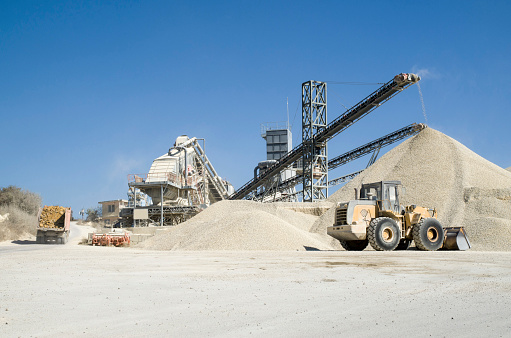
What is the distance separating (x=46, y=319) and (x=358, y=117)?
27597 mm

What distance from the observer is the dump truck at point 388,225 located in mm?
14469

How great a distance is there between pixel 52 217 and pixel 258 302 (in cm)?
2219

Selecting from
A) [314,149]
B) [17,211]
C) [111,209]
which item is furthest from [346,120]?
[111,209]

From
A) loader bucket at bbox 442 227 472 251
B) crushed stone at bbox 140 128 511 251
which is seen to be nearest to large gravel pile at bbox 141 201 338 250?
crushed stone at bbox 140 128 511 251

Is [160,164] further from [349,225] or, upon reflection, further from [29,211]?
[349,225]

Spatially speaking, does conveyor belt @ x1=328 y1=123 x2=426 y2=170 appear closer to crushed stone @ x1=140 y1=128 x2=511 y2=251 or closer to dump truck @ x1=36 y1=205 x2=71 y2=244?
crushed stone @ x1=140 y1=128 x2=511 y2=251

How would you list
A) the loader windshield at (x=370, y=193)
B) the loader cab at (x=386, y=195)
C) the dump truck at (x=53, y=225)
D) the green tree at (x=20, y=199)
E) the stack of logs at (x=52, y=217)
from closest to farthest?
the loader cab at (x=386, y=195)
the loader windshield at (x=370, y=193)
the dump truck at (x=53, y=225)
the stack of logs at (x=52, y=217)
the green tree at (x=20, y=199)

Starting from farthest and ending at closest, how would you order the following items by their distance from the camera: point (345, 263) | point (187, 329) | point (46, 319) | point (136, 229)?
1. point (136, 229)
2. point (345, 263)
3. point (46, 319)
4. point (187, 329)

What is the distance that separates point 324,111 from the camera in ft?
113

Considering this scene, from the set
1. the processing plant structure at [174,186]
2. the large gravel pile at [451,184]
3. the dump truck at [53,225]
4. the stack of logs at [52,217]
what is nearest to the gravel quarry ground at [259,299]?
the large gravel pile at [451,184]

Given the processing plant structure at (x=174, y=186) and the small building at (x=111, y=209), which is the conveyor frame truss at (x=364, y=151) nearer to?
the processing plant structure at (x=174, y=186)

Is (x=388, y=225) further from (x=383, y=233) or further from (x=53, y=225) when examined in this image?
(x=53, y=225)

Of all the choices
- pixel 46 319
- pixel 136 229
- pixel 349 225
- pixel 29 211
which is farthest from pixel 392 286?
pixel 29 211

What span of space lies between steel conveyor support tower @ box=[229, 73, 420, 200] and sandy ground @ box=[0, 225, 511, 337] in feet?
63.5
